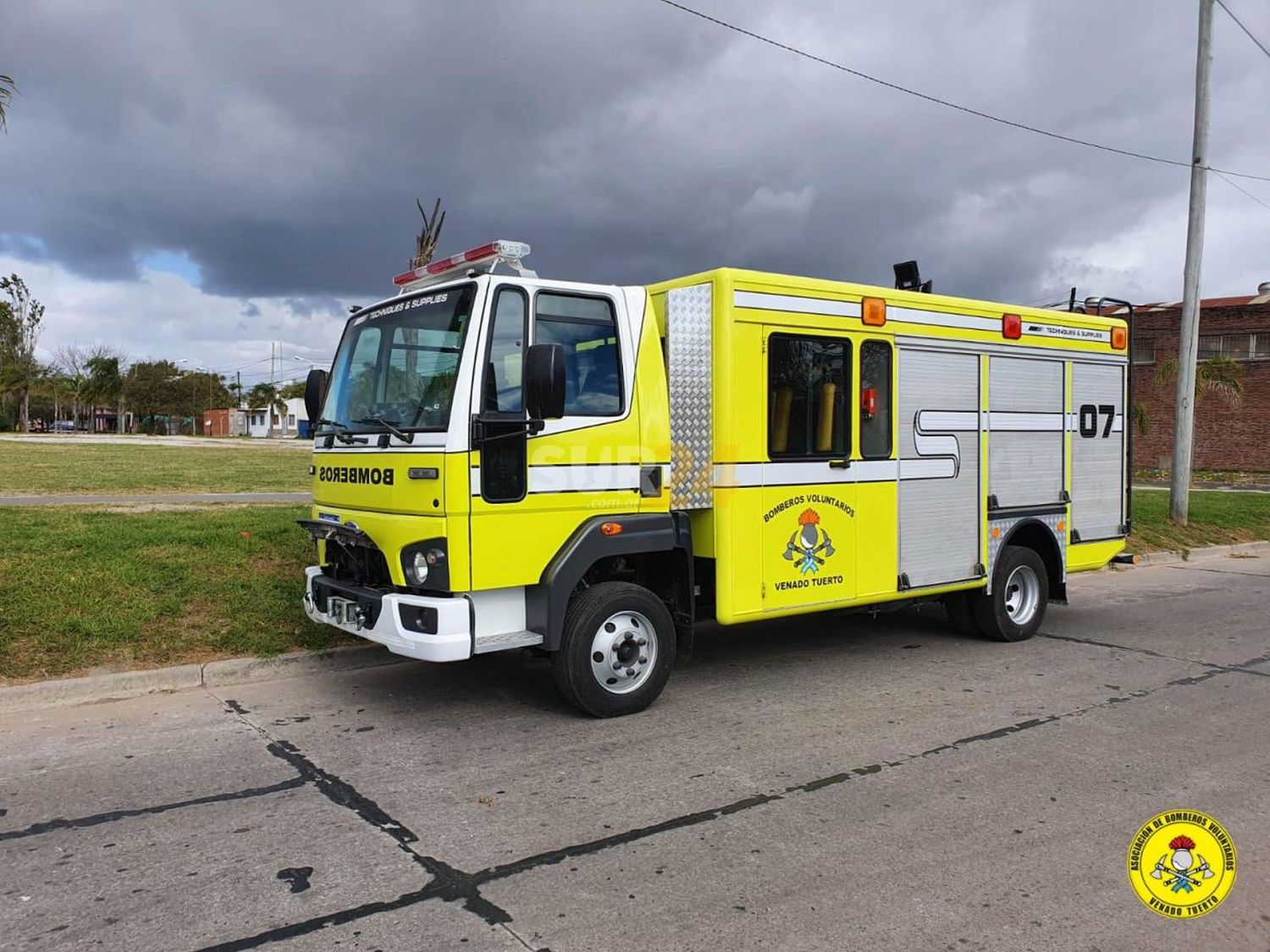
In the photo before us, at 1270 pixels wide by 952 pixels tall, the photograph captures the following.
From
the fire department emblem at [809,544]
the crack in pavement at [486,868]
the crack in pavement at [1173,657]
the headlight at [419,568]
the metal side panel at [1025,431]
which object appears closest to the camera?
the crack in pavement at [486,868]

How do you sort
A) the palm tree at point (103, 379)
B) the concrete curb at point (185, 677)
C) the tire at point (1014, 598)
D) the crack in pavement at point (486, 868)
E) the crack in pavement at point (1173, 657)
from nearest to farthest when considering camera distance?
the crack in pavement at point (486, 868), the concrete curb at point (185, 677), the crack in pavement at point (1173, 657), the tire at point (1014, 598), the palm tree at point (103, 379)

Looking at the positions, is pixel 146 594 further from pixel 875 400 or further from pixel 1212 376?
pixel 1212 376

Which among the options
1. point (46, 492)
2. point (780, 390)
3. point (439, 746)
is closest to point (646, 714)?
point (439, 746)

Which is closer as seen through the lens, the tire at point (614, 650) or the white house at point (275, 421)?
the tire at point (614, 650)

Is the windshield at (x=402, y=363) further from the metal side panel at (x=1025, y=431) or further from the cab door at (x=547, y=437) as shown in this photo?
the metal side panel at (x=1025, y=431)

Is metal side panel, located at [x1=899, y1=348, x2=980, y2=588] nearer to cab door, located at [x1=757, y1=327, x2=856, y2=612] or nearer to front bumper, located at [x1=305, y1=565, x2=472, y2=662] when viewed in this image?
cab door, located at [x1=757, y1=327, x2=856, y2=612]

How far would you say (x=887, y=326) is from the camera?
23.1 feet

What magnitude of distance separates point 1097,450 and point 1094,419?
0.30 meters

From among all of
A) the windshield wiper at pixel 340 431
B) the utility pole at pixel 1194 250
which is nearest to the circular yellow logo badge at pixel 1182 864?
the windshield wiper at pixel 340 431

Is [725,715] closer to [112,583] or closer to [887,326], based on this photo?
[887,326]

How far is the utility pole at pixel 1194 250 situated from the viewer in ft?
52.3

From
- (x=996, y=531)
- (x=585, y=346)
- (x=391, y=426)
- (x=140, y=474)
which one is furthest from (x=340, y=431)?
(x=140, y=474)

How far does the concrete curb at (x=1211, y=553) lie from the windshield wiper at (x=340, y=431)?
41.6 feet

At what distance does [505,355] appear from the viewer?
538 centimetres
